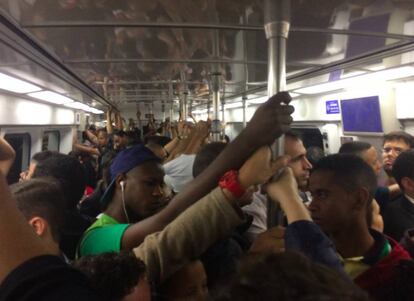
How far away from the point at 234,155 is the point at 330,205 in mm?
668

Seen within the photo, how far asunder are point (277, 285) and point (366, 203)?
122 centimetres

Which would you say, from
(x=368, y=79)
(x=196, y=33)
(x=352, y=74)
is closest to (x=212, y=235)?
(x=196, y=33)

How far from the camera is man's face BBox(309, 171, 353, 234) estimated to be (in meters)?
1.45

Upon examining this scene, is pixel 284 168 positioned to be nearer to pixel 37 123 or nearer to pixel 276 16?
pixel 276 16

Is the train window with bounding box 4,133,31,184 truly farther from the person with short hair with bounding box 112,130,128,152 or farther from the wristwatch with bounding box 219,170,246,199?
the wristwatch with bounding box 219,170,246,199

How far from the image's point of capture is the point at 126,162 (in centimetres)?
174

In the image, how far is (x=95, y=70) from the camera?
3.32 meters

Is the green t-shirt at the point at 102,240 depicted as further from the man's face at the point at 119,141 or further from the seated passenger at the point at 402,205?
the man's face at the point at 119,141

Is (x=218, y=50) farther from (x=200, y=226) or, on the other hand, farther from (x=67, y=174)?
(x=200, y=226)

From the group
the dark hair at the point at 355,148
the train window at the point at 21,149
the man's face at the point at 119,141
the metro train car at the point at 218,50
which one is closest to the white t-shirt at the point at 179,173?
the metro train car at the point at 218,50

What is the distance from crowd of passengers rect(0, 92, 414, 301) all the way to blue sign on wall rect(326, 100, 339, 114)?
11.6 feet

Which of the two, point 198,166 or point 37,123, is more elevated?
point 37,123

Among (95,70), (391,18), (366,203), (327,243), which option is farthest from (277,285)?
(95,70)

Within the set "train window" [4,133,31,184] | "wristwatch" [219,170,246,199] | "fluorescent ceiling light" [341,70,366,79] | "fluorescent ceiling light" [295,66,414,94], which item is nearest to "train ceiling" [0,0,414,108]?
"fluorescent ceiling light" [341,70,366,79]
